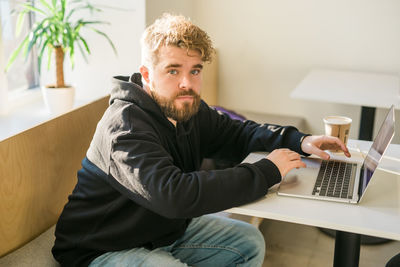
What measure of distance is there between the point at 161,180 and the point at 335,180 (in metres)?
0.59

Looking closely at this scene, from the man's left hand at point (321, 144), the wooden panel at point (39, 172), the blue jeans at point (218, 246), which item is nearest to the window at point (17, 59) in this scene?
the wooden panel at point (39, 172)

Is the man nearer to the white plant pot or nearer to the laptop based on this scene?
the laptop

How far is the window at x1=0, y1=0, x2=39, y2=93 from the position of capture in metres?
2.74

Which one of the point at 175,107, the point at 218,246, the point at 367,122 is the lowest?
the point at 218,246

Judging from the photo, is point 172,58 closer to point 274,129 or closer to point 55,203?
point 274,129

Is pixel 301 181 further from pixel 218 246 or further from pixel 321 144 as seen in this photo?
pixel 218 246

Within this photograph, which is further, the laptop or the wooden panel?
the wooden panel

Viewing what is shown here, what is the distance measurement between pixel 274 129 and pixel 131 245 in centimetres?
68

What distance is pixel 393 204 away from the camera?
1.53 meters

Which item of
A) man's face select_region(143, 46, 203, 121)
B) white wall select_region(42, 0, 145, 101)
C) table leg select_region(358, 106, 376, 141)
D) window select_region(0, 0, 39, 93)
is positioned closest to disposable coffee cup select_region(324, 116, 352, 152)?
man's face select_region(143, 46, 203, 121)

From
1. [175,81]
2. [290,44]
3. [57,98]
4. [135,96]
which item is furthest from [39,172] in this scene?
[290,44]

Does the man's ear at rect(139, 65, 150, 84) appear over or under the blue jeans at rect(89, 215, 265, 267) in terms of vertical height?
over

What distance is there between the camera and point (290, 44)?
365 centimetres

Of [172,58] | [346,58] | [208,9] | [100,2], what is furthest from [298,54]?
[172,58]
